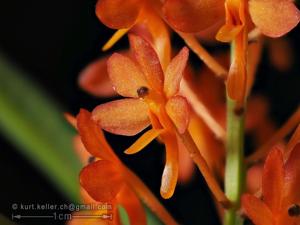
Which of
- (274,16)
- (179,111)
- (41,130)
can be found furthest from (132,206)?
(41,130)

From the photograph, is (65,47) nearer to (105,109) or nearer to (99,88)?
(99,88)

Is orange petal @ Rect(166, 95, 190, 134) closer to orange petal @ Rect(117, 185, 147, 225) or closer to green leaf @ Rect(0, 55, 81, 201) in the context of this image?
orange petal @ Rect(117, 185, 147, 225)

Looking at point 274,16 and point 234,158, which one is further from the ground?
point 274,16

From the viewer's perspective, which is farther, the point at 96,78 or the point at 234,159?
the point at 96,78

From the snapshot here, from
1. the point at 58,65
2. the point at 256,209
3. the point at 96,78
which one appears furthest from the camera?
the point at 58,65

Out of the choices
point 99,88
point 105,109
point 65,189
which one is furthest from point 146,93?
point 65,189

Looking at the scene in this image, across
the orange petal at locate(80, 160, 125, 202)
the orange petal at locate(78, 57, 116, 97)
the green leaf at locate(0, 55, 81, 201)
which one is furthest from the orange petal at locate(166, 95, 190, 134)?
the green leaf at locate(0, 55, 81, 201)

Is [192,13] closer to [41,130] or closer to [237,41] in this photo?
[237,41]
